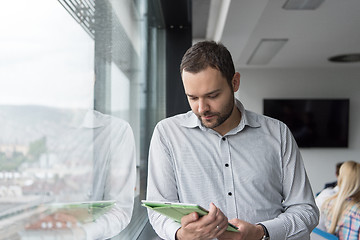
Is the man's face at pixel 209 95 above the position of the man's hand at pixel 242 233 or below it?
above

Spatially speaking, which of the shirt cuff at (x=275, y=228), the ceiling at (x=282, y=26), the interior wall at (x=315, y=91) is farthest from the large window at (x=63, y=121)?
the interior wall at (x=315, y=91)

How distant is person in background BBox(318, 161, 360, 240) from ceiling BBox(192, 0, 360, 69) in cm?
167

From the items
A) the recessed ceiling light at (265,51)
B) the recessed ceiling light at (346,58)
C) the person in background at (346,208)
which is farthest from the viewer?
the recessed ceiling light at (346,58)

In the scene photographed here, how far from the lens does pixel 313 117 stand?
7.82 m

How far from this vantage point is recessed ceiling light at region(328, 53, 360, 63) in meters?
6.83

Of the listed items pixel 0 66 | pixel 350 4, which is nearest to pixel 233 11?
pixel 350 4

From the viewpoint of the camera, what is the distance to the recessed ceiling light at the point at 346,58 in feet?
22.4

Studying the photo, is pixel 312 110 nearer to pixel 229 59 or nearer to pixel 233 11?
pixel 233 11

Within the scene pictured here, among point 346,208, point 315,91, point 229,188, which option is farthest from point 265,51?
point 229,188

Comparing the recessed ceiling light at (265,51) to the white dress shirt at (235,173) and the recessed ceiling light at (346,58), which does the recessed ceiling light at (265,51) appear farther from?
the white dress shirt at (235,173)

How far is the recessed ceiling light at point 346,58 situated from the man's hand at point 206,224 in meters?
6.27

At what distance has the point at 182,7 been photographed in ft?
10.5

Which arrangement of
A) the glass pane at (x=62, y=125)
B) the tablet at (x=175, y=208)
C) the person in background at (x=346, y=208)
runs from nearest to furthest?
the glass pane at (x=62, y=125) < the tablet at (x=175, y=208) < the person in background at (x=346, y=208)

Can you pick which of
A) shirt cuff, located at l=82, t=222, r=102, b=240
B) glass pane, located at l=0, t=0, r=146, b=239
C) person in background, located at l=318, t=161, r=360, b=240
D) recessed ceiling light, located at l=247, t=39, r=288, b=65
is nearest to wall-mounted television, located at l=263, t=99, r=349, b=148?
recessed ceiling light, located at l=247, t=39, r=288, b=65
